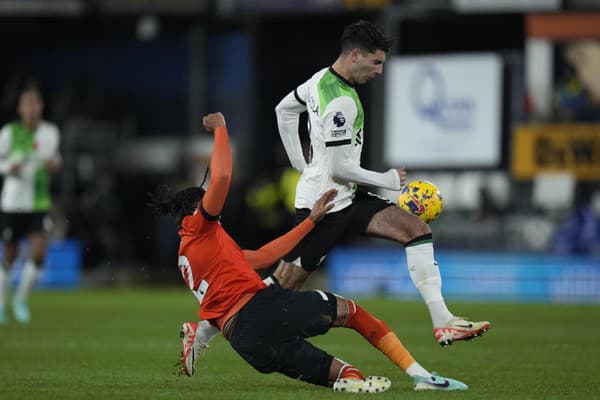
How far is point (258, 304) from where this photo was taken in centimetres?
862

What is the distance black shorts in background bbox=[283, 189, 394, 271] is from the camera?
9977 millimetres

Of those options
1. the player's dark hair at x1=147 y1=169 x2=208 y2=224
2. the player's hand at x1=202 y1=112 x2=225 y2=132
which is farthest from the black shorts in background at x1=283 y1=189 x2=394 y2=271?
the player's hand at x1=202 y1=112 x2=225 y2=132

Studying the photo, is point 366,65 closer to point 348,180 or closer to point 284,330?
point 348,180

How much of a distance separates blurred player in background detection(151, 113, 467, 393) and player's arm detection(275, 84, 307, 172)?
1818 millimetres

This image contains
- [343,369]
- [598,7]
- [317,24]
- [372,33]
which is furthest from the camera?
[317,24]

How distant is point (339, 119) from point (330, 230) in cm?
85

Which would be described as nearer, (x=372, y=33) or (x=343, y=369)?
(x=343, y=369)

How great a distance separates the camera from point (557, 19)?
79.7ft

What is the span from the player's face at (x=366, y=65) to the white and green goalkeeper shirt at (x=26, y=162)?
7.48 m

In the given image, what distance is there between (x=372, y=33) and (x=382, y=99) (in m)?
15.8

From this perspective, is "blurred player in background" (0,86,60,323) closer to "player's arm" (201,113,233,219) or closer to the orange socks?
"player's arm" (201,113,233,219)

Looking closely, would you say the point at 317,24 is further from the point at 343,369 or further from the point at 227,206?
the point at 343,369

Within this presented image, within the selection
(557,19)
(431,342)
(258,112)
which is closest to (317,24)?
(258,112)

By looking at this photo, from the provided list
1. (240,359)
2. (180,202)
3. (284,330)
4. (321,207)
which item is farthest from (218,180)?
(240,359)
